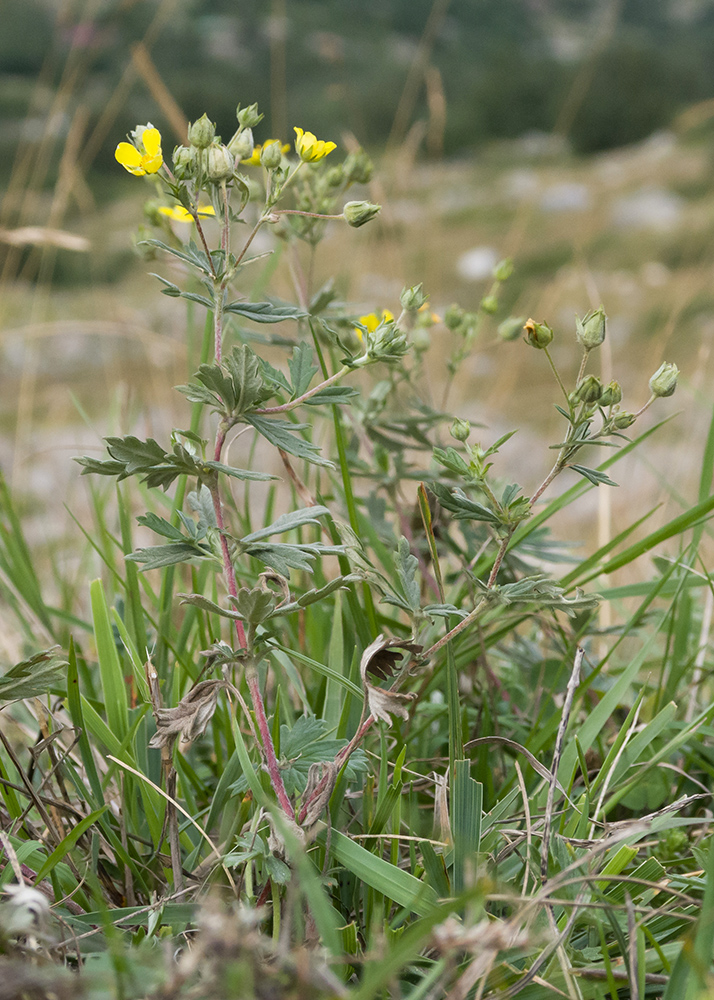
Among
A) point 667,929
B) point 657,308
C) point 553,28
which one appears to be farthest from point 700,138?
point 667,929

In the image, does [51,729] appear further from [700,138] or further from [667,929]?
[700,138]

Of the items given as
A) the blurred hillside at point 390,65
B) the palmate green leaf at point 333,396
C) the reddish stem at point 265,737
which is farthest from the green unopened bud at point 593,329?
the blurred hillside at point 390,65

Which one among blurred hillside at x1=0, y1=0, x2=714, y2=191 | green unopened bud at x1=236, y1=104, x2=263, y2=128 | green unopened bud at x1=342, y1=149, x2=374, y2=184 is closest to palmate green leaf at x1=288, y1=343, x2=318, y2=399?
green unopened bud at x1=236, y1=104, x2=263, y2=128

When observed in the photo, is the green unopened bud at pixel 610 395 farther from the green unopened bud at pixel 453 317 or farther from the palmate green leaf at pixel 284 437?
the green unopened bud at pixel 453 317

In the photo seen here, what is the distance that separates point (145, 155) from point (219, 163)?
38 millimetres

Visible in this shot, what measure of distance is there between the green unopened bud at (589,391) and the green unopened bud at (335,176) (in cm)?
27

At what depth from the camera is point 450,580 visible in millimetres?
586

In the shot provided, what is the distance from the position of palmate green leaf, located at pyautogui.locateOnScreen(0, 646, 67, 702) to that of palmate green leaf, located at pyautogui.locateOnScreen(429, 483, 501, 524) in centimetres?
20

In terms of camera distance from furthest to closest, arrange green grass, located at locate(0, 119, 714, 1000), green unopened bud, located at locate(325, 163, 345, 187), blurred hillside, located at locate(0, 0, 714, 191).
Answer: blurred hillside, located at locate(0, 0, 714, 191) < green unopened bud, located at locate(325, 163, 345, 187) < green grass, located at locate(0, 119, 714, 1000)

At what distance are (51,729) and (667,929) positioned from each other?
0.33m

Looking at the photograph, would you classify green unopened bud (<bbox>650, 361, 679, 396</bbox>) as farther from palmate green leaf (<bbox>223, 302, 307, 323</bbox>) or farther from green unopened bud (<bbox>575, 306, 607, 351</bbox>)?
palmate green leaf (<bbox>223, 302, 307, 323</bbox>)

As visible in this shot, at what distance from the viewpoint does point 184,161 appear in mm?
344

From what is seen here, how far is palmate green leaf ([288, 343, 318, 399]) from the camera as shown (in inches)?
15.0

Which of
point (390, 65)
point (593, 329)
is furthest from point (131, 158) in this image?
point (390, 65)
